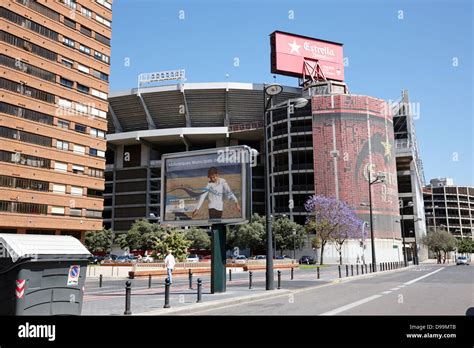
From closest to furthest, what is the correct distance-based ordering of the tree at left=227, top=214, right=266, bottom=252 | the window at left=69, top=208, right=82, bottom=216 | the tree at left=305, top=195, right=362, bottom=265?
the window at left=69, top=208, right=82, bottom=216 → the tree at left=305, top=195, right=362, bottom=265 → the tree at left=227, top=214, right=266, bottom=252

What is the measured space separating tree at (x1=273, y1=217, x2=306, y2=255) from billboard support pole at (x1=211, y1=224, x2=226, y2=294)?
55.5 m

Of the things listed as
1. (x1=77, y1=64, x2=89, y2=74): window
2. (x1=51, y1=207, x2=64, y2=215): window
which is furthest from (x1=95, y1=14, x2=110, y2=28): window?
(x1=51, y1=207, x2=64, y2=215): window

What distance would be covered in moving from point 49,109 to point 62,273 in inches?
1777

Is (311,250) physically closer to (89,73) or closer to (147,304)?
(89,73)

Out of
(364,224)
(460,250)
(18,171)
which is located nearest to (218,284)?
(18,171)

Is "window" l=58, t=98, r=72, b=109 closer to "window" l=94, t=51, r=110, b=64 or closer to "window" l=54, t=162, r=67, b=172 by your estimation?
"window" l=54, t=162, r=67, b=172

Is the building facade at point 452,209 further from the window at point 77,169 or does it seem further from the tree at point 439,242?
the window at point 77,169

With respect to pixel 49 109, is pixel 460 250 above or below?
below

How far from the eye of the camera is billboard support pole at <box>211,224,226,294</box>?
16594 millimetres

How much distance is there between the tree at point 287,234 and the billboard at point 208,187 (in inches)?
2155

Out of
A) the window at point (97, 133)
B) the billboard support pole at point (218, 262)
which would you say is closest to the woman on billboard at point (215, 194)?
the billboard support pole at point (218, 262)

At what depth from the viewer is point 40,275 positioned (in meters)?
8.66

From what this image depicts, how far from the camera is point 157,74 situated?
295 ft

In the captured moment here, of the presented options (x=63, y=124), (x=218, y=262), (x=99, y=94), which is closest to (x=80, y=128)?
(x=63, y=124)
